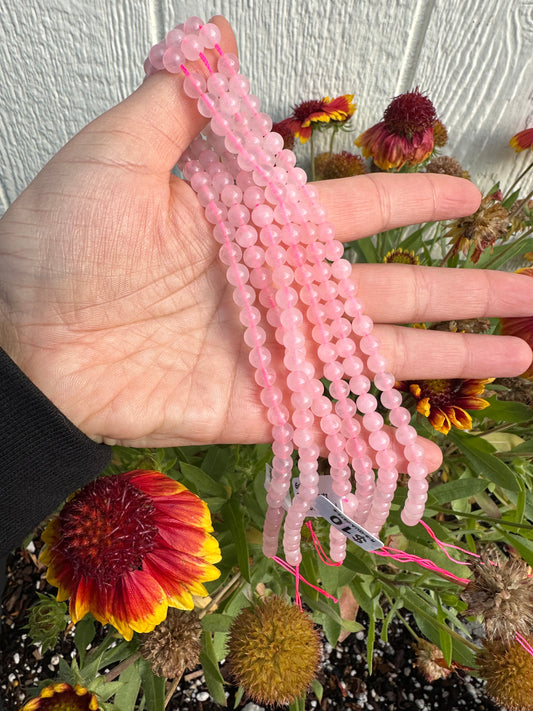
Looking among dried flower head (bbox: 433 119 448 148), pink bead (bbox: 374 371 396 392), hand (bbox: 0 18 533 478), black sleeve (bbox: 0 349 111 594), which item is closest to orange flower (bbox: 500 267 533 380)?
hand (bbox: 0 18 533 478)

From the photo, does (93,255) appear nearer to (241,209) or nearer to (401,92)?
(241,209)

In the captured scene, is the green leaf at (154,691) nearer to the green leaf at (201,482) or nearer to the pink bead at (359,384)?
the green leaf at (201,482)

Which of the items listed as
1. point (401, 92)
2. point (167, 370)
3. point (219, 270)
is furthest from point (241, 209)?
point (401, 92)

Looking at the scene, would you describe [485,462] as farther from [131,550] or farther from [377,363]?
[131,550]

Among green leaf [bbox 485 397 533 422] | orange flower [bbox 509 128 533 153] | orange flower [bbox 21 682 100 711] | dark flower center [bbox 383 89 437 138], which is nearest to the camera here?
orange flower [bbox 21 682 100 711]

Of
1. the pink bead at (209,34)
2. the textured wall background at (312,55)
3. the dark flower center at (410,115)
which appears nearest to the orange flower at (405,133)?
the dark flower center at (410,115)

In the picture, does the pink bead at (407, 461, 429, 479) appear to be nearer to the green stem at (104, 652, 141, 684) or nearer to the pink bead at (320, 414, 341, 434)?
the pink bead at (320, 414, 341, 434)
